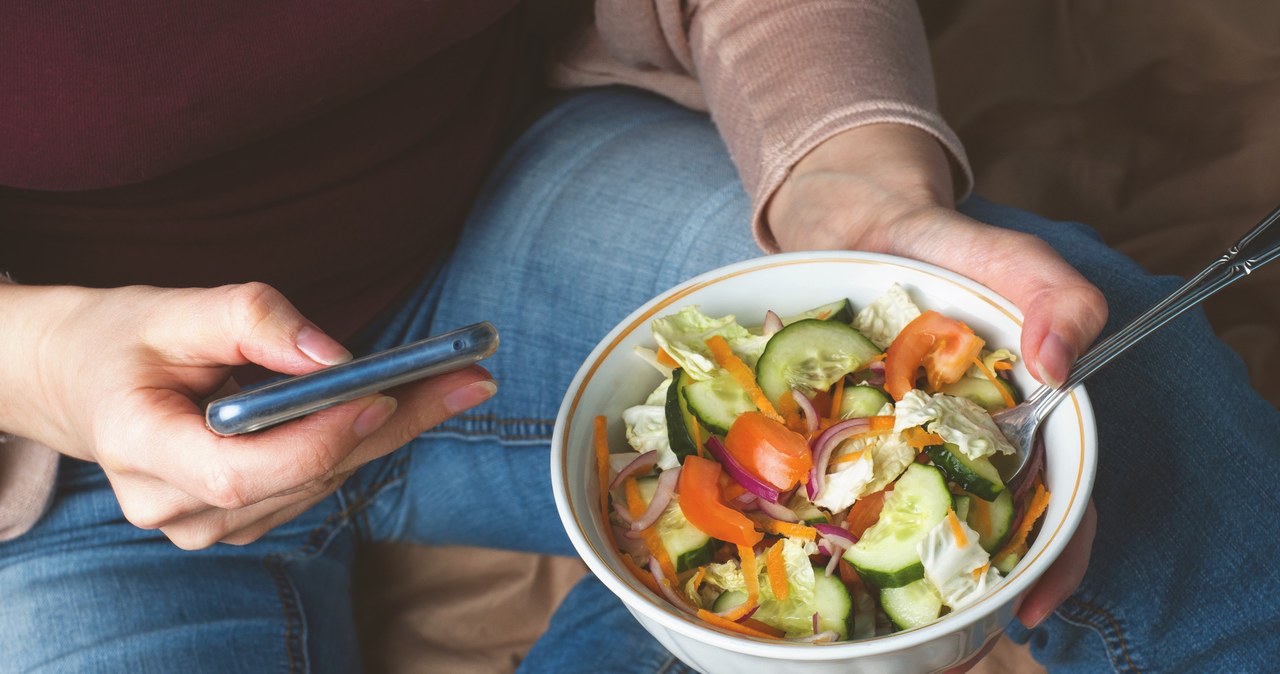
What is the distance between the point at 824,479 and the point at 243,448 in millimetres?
440

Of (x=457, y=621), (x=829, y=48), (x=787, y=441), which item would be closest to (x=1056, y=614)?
(x=787, y=441)

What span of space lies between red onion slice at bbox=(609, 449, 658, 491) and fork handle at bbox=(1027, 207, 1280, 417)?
0.31 m

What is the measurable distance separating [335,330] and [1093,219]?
45.6 inches

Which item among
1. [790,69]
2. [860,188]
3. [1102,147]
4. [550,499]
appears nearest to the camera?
[860,188]

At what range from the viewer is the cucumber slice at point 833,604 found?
757mm

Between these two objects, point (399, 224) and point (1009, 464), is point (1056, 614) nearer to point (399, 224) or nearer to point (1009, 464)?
point (1009, 464)

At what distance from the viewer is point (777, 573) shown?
780 millimetres

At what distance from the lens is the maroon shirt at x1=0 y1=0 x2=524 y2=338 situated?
3.23 ft

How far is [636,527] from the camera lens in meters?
0.83

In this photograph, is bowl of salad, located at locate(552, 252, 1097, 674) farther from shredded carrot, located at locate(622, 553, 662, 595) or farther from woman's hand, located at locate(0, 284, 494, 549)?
woman's hand, located at locate(0, 284, 494, 549)

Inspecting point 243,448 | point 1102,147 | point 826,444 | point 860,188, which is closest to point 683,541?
point 826,444

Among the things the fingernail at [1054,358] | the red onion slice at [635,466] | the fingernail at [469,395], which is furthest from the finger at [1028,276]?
the fingernail at [469,395]

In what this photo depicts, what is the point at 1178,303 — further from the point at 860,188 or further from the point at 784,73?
the point at 784,73

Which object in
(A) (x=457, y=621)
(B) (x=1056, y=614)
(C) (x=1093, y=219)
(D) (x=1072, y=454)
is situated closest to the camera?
(D) (x=1072, y=454)
